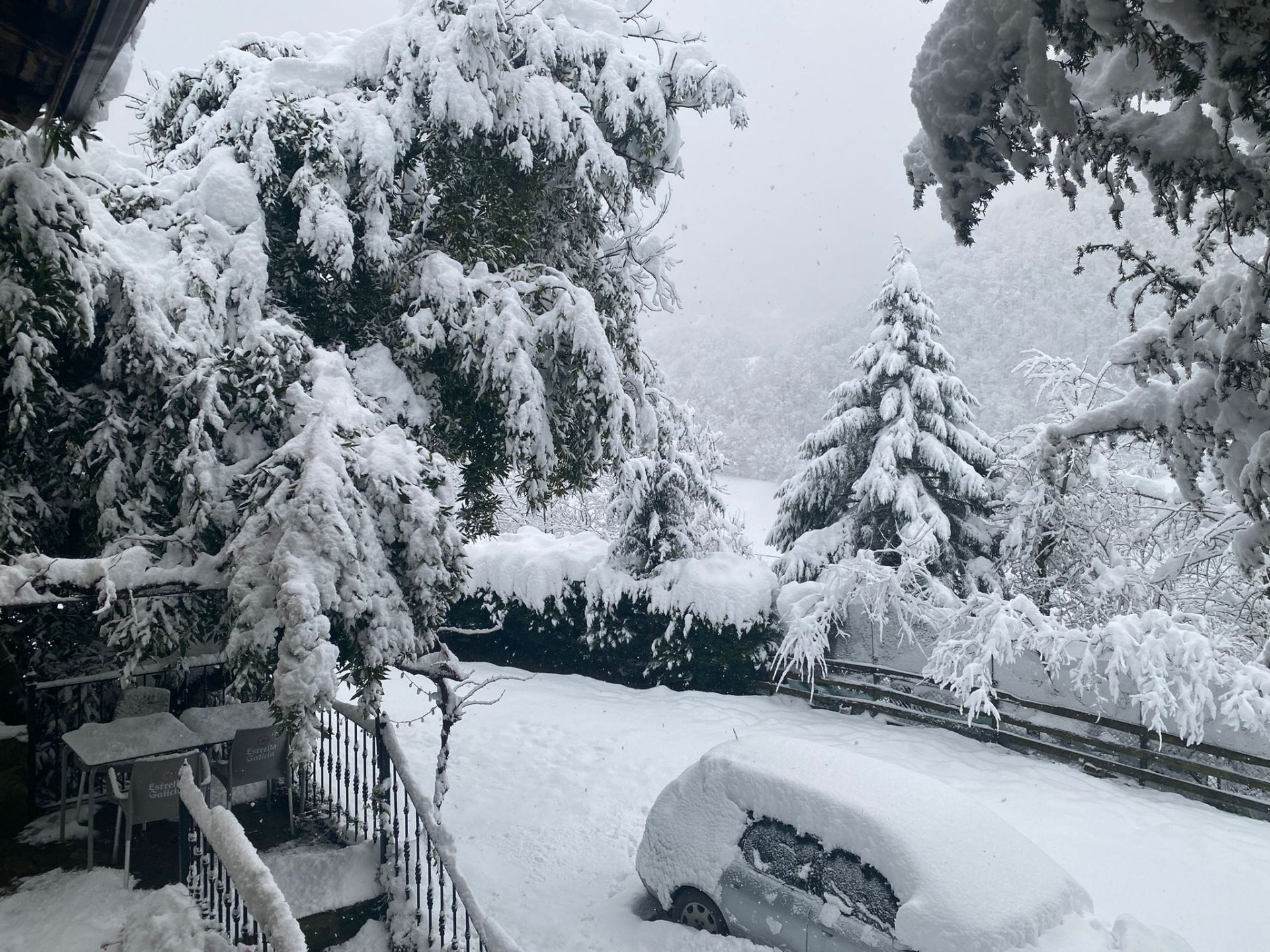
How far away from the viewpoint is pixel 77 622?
19.2 ft

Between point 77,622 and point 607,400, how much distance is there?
438cm

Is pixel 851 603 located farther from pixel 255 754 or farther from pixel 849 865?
pixel 255 754

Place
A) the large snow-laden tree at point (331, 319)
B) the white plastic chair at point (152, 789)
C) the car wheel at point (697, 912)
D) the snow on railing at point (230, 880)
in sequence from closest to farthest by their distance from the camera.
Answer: the snow on railing at point (230, 880)
the large snow-laden tree at point (331, 319)
the white plastic chair at point (152, 789)
the car wheel at point (697, 912)

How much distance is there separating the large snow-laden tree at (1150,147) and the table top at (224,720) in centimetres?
612

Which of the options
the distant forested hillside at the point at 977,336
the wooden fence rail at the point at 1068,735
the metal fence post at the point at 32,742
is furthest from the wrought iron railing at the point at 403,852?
the distant forested hillside at the point at 977,336

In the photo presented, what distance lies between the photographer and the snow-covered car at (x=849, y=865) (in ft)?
16.7

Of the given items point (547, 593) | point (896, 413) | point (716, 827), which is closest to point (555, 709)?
point (547, 593)

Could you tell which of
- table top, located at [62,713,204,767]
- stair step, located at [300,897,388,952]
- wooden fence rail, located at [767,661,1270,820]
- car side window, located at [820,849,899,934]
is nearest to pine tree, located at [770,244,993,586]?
wooden fence rail, located at [767,661,1270,820]

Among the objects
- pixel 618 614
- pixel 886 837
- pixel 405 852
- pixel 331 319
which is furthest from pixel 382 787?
pixel 618 614

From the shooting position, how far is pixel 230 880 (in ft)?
15.6

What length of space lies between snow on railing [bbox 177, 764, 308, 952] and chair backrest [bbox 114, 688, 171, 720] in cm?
197

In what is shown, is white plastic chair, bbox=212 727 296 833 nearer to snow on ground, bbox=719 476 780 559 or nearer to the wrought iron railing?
the wrought iron railing

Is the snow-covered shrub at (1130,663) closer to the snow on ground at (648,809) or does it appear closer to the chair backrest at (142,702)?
the snow on ground at (648,809)

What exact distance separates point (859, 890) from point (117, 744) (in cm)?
534
